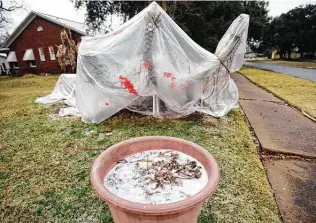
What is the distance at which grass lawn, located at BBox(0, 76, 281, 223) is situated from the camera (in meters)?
2.42

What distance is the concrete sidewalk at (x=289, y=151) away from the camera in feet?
8.17

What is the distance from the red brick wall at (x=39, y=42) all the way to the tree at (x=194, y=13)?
2535 millimetres

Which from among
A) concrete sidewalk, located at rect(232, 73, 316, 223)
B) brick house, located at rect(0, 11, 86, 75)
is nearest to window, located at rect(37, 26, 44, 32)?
brick house, located at rect(0, 11, 86, 75)

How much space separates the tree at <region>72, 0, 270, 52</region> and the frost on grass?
16.4 metres

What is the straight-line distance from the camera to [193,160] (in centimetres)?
204

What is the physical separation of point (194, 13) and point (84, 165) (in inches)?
721

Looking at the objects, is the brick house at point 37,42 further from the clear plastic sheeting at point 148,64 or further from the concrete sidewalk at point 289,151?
the concrete sidewalk at point 289,151

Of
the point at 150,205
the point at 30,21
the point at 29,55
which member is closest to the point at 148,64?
the point at 150,205

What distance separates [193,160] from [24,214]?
1.95 meters

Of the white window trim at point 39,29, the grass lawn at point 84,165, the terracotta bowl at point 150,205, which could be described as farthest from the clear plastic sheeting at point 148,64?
the white window trim at point 39,29

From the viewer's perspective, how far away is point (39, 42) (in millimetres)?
19172

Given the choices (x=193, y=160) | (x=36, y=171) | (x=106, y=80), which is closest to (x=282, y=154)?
(x=193, y=160)

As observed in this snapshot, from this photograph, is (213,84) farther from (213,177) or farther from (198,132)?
(213,177)

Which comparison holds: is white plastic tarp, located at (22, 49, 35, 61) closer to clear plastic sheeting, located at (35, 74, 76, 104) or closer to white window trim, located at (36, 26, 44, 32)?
white window trim, located at (36, 26, 44, 32)
